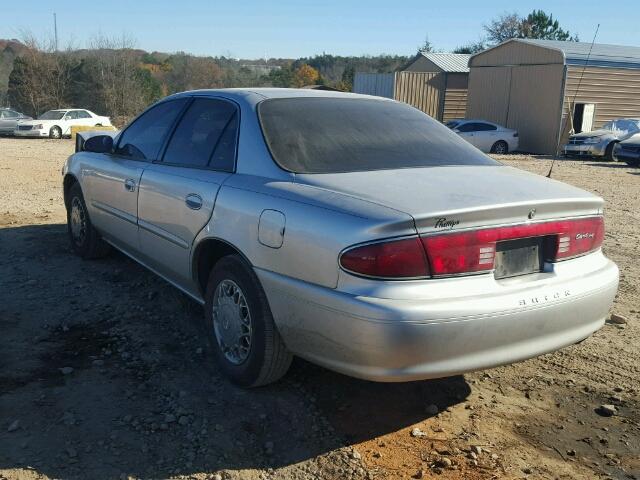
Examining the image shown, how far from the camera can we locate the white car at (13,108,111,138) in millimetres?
27812

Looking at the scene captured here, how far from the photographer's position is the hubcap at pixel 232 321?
3.64 meters

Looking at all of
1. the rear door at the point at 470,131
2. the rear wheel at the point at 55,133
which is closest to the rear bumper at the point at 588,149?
the rear door at the point at 470,131

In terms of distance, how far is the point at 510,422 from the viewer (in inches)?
→ 138

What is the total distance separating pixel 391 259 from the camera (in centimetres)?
289

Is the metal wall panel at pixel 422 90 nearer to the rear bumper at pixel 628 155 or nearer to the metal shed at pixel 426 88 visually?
the metal shed at pixel 426 88

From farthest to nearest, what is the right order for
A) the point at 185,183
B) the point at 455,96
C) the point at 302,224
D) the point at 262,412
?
the point at 455,96, the point at 185,183, the point at 262,412, the point at 302,224

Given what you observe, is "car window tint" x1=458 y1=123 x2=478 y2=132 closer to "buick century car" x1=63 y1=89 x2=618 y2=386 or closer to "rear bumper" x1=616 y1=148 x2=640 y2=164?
"rear bumper" x1=616 y1=148 x2=640 y2=164

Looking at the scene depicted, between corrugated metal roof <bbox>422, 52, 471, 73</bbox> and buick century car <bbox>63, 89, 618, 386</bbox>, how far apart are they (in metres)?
33.4

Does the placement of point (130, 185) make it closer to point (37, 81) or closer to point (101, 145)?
point (101, 145)

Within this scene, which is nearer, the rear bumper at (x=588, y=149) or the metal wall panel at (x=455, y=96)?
the rear bumper at (x=588, y=149)

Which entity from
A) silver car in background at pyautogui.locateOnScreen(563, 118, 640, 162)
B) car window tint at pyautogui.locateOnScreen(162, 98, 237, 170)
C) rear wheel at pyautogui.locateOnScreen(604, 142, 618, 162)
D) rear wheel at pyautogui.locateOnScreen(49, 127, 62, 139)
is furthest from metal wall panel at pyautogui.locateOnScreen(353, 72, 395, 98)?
car window tint at pyautogui.locateOnScreen(162, 98, 237, 170)

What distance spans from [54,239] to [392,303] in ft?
17.5

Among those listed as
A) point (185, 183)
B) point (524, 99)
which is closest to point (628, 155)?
point (524, 99)

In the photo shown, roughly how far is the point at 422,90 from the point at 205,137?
1222 inches
